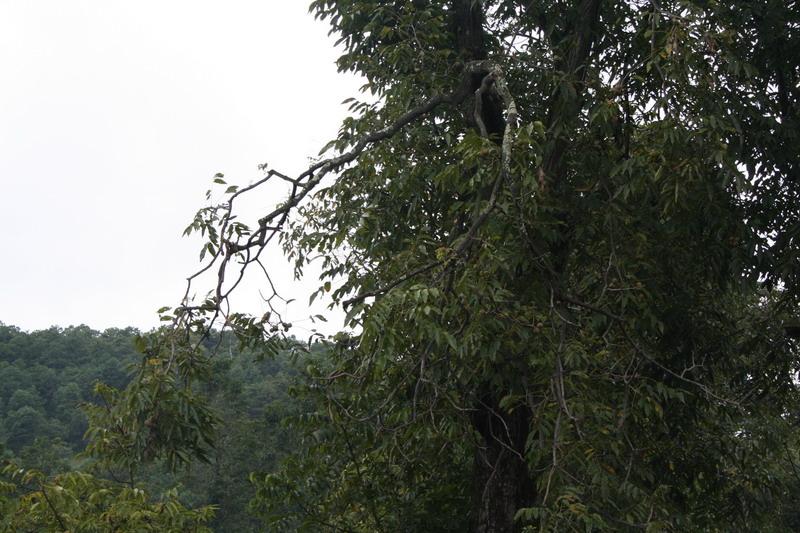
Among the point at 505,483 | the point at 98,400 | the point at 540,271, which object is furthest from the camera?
the point at 98,400

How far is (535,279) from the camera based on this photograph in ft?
16.9

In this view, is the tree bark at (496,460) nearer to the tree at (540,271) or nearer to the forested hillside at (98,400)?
the tree at (540,271)

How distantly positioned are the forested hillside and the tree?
33.5ft

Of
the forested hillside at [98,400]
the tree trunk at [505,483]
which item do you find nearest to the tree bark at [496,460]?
the tree trunk at [505,483]

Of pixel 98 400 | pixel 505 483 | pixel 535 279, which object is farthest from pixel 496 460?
pixel 98 400

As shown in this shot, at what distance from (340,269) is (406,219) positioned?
0.86 metres

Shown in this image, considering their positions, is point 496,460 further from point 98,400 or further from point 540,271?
point 98,400

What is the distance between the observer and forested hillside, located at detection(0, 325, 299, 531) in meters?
24.2

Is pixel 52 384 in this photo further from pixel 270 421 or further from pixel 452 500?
pixel 452 500

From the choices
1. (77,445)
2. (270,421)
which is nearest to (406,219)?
(270,421)

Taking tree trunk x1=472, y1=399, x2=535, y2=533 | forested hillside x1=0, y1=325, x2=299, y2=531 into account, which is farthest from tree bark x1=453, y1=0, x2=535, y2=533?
forested hillside x1=0, y1=325, x2=299, y2=531

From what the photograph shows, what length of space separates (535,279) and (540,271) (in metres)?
0.27

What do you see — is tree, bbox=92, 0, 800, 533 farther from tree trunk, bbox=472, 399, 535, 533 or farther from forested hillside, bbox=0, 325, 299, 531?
forested hillside, bbox=0, 325, 299, 531

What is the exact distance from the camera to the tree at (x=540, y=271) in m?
4.44
